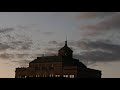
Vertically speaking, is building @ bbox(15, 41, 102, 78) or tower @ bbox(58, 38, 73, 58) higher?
tower @ bbox(58, 38, 73, 58)

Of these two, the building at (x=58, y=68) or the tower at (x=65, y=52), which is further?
the tower at (x=65, y=52)

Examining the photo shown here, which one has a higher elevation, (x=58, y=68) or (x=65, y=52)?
(x=65, y=52)

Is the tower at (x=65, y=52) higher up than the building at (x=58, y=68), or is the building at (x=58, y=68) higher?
the tower at (x=65, y=52)

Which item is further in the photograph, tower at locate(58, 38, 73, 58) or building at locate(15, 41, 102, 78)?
tower at locate(58, 38, 73, 58)

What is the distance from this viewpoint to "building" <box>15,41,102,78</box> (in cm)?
6040

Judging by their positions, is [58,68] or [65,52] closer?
[58,68]

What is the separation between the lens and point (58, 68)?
210 feet

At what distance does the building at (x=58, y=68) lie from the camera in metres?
60.4
